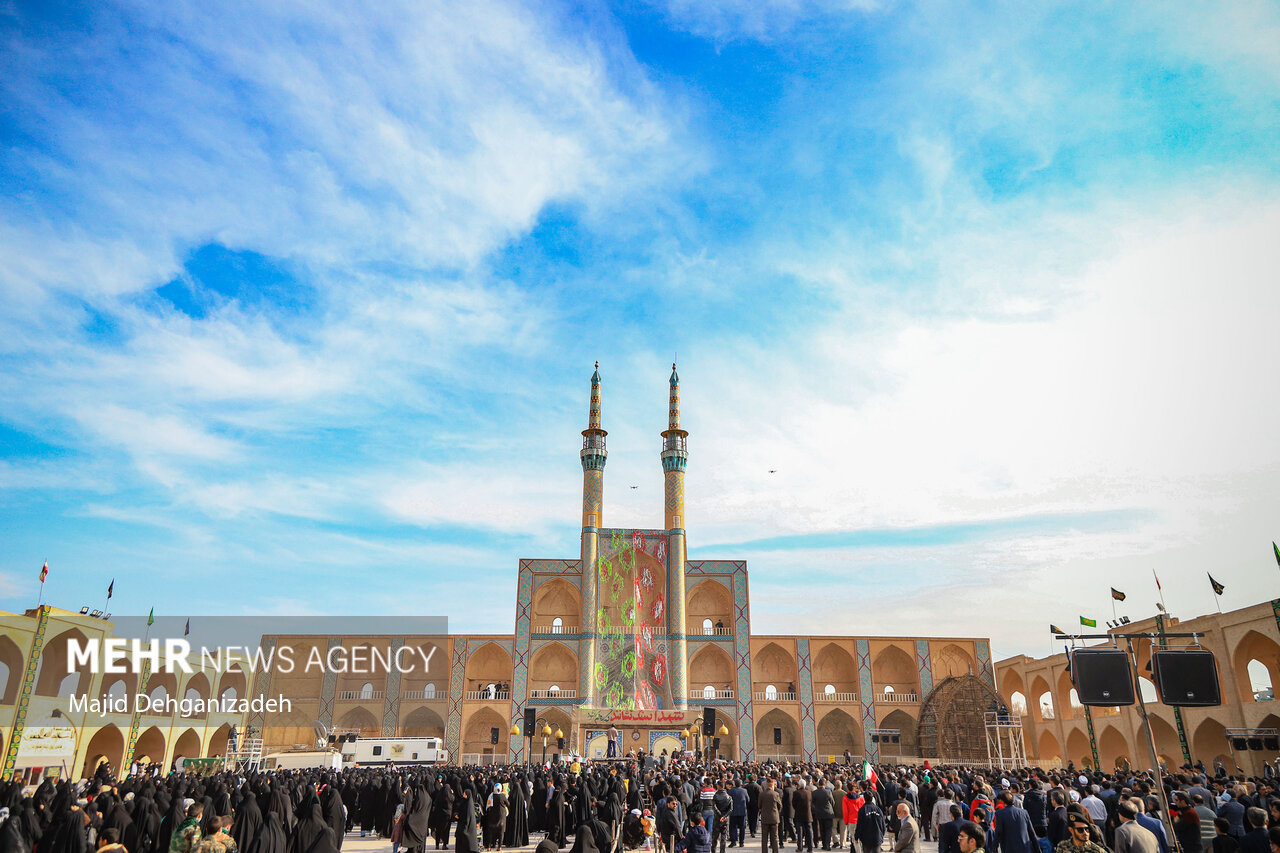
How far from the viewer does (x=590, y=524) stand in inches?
1625

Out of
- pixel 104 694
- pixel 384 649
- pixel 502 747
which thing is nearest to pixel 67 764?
pixel 104 694

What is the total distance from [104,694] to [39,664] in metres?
3.91

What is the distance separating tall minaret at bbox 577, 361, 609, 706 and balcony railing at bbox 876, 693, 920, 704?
1470 centimetres

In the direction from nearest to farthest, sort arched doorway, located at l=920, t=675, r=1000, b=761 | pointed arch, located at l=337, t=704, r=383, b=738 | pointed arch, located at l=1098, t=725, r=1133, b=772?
pointed arch, located at l=1098, t=725, r=1133, b=772
arched doorway, located at l=920, t=675, r=1000, b=761
pointed arch, located at l=337, t=704, r=383, b=738

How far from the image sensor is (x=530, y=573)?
134 ft

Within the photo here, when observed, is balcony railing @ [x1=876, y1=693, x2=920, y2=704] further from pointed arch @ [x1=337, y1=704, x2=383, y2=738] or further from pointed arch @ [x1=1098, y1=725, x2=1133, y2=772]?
pointed arch @ [x1=337, y1=704, x2=383, y2=738]

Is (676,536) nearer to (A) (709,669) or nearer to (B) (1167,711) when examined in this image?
(A) (709,669)

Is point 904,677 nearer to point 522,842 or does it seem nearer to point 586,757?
point 586,757

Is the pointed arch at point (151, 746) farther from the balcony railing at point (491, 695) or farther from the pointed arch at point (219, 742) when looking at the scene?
the balcony railing at point (491, 695)

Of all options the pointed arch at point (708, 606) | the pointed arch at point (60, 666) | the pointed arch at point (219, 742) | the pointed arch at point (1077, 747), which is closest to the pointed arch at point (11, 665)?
the pointed arch at point (60, 666)

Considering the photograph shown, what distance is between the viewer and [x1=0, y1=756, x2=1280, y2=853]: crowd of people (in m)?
7.68

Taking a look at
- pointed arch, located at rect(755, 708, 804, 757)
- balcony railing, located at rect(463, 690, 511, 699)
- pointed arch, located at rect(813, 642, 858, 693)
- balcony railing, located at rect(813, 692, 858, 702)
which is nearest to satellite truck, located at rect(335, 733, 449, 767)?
balcony railing, located at rect(463, 690, 511, 699)

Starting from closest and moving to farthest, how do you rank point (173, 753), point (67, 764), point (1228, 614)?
point (1228, 614) < point (67, 764) < point (173, 753)

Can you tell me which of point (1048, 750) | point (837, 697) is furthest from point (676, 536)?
point (1048, 750)
